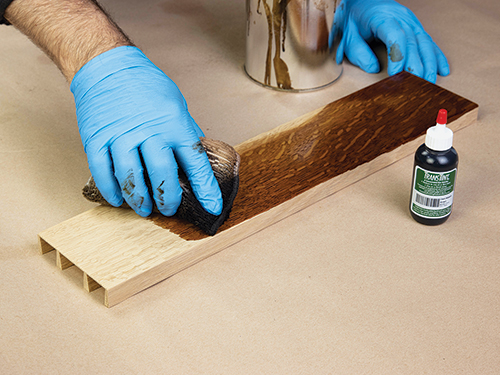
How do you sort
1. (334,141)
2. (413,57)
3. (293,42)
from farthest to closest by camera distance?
(413,57)
(293,42)
(334,141)

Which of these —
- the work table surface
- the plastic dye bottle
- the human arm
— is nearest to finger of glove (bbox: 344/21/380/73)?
the work table surface

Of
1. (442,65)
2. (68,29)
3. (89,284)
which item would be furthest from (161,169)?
(442,65)

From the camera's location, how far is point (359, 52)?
206 centimetres

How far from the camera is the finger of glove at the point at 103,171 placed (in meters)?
1.23

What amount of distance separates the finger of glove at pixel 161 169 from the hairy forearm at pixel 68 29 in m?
0.32

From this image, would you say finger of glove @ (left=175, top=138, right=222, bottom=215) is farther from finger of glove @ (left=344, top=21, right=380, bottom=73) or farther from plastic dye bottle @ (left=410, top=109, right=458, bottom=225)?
finger of glove @ (left=344, top=21, right=380, bottom=73)

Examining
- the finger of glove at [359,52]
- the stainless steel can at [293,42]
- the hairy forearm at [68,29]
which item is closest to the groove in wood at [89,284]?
the hairy forearm at [68,29]

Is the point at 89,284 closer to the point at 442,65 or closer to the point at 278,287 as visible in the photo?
the point at 278,287

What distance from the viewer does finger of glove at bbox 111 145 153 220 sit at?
121 cm

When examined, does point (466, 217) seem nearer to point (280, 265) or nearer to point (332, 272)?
point (332, 272)

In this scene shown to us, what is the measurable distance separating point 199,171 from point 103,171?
8.7 inches

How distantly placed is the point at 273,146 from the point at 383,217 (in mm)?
394

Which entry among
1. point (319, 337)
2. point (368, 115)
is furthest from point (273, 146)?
point (319, 337)

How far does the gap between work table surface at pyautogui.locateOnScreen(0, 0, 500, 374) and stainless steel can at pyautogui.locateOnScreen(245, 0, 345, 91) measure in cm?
17
